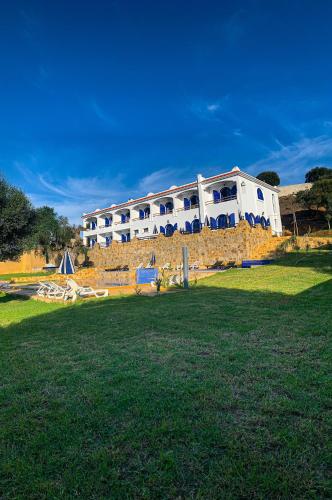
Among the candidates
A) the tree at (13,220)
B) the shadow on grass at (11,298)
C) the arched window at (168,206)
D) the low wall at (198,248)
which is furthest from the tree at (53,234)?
the tree at (13,220)

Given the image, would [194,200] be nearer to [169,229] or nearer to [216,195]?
[216,195]

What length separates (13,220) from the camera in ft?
42.3

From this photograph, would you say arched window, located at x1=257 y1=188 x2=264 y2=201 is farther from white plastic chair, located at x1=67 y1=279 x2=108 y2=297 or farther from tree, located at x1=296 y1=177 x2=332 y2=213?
white plastic chair, located at x1=67 y1=279 x2=108 y2=297

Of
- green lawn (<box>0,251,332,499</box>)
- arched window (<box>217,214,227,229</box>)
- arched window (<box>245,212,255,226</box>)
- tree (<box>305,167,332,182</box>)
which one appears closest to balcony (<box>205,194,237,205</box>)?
arched window (<box>217,214,227,229</box>)

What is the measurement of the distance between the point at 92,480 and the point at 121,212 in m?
46.4

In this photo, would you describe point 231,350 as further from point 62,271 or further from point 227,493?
point 62,271

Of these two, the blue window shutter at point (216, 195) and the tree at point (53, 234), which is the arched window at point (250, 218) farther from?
the tree at point (53, 234)

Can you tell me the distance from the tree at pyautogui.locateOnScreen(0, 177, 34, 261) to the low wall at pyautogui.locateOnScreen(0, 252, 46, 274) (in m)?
30.7

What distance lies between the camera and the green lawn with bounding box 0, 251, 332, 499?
204cm

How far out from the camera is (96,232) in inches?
1982

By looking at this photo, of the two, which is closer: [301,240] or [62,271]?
[62,271]

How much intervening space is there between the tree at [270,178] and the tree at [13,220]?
2200 inches

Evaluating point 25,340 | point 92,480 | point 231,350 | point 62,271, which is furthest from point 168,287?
point 92,480

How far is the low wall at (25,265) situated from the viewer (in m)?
42.8
